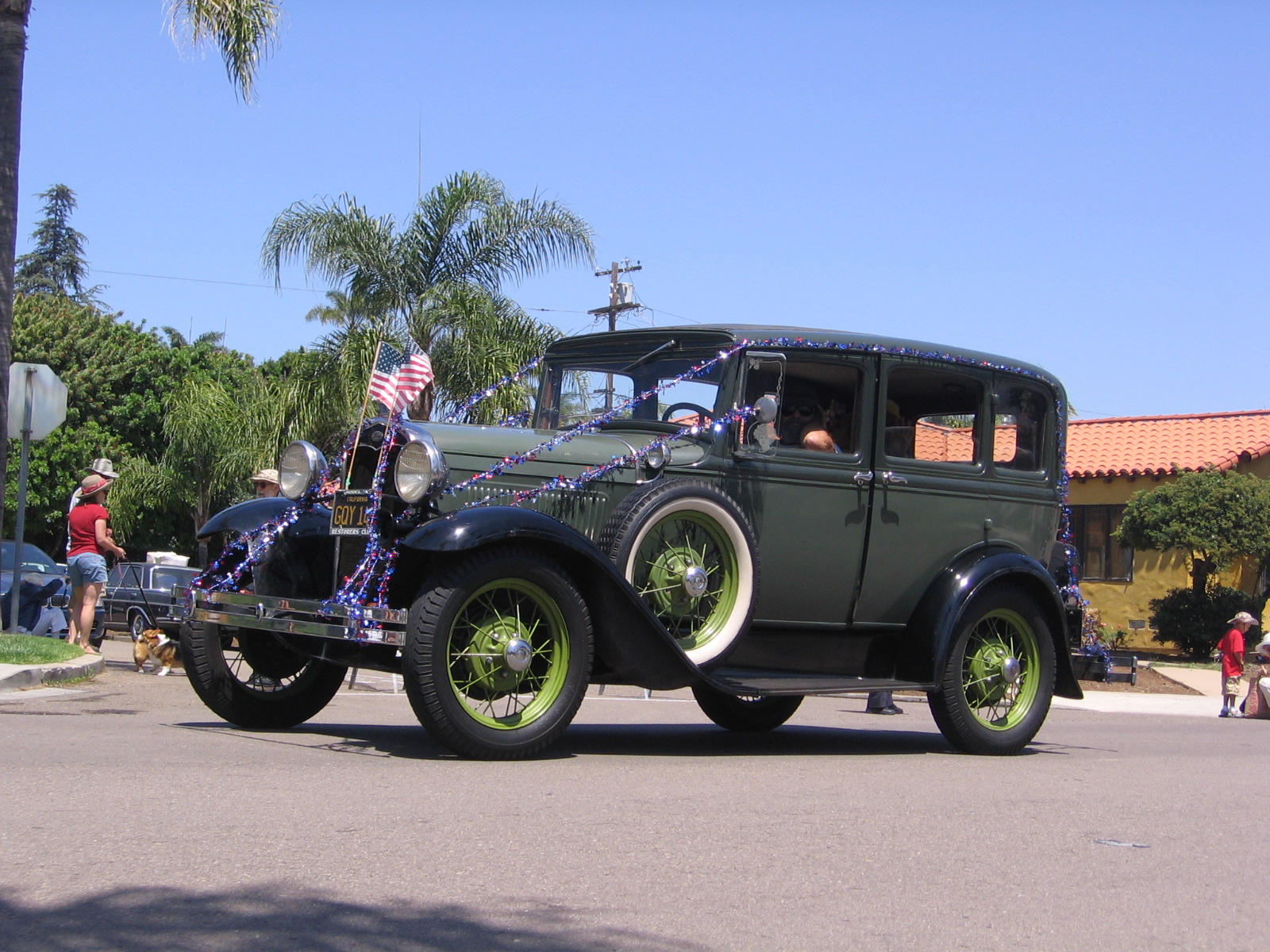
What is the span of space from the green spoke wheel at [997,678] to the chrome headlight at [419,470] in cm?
312

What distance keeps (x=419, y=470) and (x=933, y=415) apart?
339 cm

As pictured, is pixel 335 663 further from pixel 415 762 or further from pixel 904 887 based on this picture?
pixel 904 887

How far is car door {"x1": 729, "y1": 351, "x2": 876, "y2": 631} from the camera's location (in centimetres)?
736

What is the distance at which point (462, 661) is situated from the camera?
6.14 metres

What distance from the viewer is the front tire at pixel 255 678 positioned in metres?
6.94

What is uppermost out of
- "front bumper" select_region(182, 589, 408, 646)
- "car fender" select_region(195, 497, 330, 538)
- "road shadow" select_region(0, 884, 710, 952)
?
"car fender" select_region(195, 497, 330, 538)

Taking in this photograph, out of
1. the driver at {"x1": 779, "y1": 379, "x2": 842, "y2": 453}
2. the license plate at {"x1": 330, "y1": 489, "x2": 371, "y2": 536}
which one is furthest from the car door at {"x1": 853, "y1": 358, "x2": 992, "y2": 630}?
the license plate at {"x1": 330, "y1": 489, "x2": 371, "y2": 536}

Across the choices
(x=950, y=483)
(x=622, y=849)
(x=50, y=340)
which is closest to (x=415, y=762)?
(x=622, y=849)

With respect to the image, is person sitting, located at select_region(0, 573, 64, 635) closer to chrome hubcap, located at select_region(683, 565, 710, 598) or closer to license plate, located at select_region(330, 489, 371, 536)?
license plate, located at select_region(330, 489, 371, 536)

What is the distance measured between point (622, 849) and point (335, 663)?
99.9 inches

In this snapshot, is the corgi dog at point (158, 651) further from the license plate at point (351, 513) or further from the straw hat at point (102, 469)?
the license plate at point (351, 513)

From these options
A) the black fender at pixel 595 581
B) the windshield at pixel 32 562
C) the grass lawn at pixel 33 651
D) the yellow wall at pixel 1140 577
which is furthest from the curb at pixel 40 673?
the yellow wall at pixel 1140 577

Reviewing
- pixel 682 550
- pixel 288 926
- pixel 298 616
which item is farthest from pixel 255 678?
pixel 288 926

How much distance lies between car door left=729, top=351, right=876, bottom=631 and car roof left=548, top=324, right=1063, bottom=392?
0.11 meters
